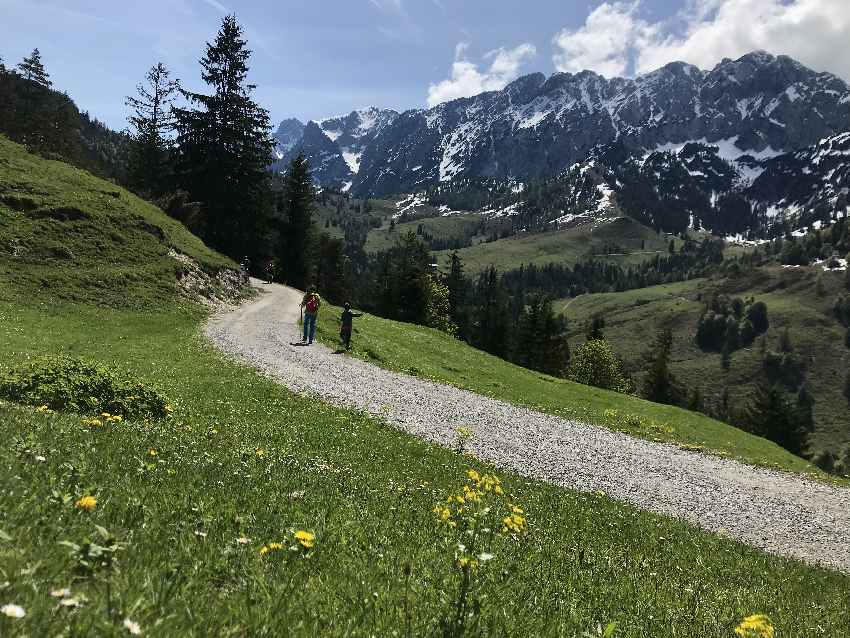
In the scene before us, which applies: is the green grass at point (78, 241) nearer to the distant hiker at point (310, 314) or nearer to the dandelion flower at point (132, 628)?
the distant hiker at point (310, 314)

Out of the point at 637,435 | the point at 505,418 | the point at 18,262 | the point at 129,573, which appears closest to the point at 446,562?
the point at 129,573

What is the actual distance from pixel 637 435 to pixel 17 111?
4741 inches

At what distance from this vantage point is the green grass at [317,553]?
387cm

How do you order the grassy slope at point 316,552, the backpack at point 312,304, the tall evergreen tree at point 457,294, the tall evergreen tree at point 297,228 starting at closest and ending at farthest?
the grassy slope at point 316,552, the backpack at point 312,304, the tall evergreen tree at point 297,228, the tall evergreen tree at point 457,294

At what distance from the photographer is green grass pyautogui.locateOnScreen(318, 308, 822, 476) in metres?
31.4

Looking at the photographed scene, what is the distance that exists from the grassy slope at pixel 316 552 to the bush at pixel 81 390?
4.19 feet

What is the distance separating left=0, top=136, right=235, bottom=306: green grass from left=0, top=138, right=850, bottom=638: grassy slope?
30.2m

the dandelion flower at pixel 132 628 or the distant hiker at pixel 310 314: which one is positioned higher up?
the dandelion flower at pixel 132 628

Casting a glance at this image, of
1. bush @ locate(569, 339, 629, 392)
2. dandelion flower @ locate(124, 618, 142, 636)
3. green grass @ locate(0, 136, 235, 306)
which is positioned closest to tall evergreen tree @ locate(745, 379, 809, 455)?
bush @ locate(569, 339, 629, 392)

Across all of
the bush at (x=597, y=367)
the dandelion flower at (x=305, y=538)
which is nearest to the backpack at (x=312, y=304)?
the dandelion flower at (x=305, y=538)

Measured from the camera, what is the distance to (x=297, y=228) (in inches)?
3656

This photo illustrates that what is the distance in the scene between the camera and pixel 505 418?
1049 inches

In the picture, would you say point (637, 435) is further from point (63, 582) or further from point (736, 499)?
point (63, 582)

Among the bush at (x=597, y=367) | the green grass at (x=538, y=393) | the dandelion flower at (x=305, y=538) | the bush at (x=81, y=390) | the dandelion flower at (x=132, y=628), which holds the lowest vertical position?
the bush at (x=597, y=367)
